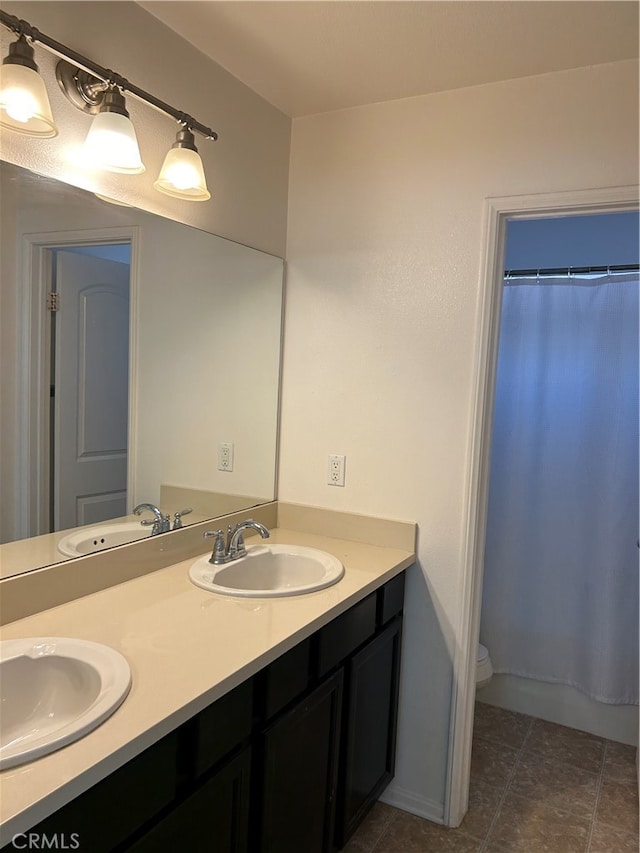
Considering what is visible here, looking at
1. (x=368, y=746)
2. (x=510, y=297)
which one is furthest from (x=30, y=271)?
(x=510, y=297)

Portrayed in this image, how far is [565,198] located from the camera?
6.20ft

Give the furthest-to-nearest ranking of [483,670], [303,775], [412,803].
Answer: [483,670], [412,803], [303,775]

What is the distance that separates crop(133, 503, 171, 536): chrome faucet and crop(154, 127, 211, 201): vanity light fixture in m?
0.92

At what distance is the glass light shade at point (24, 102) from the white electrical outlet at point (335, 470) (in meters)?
1.36

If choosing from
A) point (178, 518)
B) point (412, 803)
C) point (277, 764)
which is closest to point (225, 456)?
point (178, 518)

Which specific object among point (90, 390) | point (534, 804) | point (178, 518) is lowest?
point (534, 804)

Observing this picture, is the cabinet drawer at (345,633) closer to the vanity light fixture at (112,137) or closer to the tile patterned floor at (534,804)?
the tile patterned floor at (534,804)

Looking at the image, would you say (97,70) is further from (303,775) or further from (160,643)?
(303,775)

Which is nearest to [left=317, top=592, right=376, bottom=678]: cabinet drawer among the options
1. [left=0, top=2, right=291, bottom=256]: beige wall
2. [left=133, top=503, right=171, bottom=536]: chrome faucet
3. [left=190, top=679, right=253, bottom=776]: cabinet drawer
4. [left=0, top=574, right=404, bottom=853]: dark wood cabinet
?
[left=0, top=574, right=404, bottom=853]: dark wood cabinet

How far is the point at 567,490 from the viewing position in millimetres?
2725

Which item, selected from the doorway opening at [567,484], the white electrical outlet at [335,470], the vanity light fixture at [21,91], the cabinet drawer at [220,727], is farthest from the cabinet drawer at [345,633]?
the vanity light fixture at [21,91]

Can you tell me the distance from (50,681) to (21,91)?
3.93ft

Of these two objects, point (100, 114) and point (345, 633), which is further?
point (345, 633)

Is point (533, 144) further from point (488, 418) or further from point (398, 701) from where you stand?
point (398, 701)
